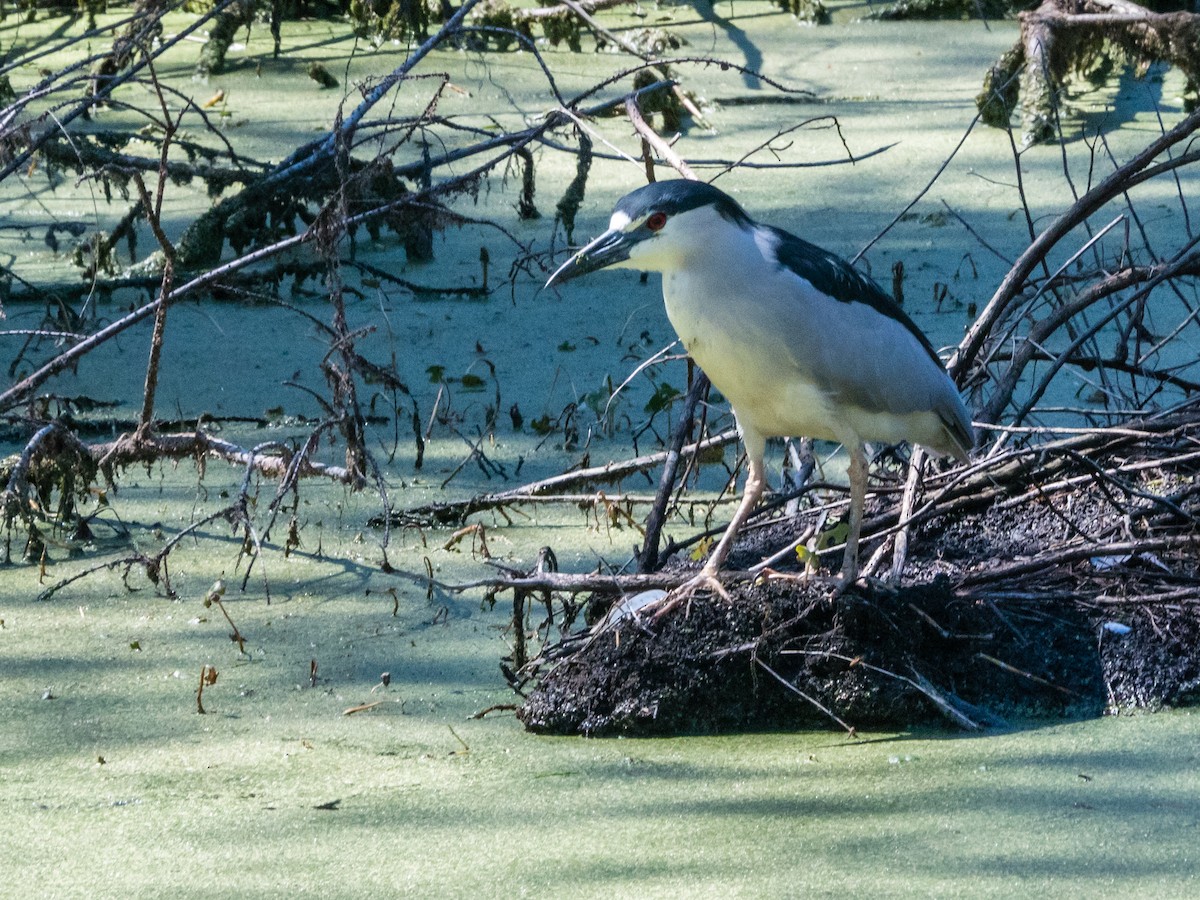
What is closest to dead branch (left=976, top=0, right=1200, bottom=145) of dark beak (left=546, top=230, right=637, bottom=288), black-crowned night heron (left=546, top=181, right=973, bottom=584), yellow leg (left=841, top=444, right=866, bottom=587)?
black-crowned night heron (left=546, top=181, right=973, bottom=584)

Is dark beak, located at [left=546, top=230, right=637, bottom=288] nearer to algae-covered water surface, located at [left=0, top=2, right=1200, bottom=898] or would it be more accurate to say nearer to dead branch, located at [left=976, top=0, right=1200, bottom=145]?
algae-covered water surface, located at [left=0, top=2, right=1200, bottom=898]

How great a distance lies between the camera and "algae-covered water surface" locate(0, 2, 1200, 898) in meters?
2.08

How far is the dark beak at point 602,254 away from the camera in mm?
2475

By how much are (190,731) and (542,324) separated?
2317 mm

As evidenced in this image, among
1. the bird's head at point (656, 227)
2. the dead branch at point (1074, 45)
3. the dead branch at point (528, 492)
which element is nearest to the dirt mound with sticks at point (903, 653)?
the bird's head at point (656, 227)

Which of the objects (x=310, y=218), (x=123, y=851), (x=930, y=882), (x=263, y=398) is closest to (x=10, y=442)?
(x=263, y=398)

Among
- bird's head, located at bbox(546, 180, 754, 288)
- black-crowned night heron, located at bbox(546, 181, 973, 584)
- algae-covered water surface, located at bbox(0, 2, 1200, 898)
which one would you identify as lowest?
algae-covered water surface, located at bbox(0, 2, 1200, 898)

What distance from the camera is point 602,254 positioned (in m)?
2.48

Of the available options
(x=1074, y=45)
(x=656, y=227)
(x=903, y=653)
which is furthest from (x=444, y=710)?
(x=1074, y=45)

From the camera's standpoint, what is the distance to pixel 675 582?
2639 millimetres

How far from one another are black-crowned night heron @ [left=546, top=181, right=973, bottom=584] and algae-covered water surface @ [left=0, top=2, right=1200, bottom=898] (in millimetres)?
476

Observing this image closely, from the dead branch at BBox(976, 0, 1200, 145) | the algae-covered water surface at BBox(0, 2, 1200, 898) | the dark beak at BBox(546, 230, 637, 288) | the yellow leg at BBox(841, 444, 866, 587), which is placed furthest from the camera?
the dead branch at BBox(976, 0, 1200, 145)

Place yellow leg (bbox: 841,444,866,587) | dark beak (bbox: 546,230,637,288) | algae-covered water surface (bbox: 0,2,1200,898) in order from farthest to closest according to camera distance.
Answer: yellow leg (bbox: 841,444,866,587), dark beak (bbox: 546,230,637,288), algae-covered water surface (bbox: 0,2,1200,898)

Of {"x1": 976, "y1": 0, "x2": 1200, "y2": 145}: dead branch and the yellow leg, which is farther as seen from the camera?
{"x1": 976, "y1": 0, "x2": 1200, "y2": 145}: dead branch
